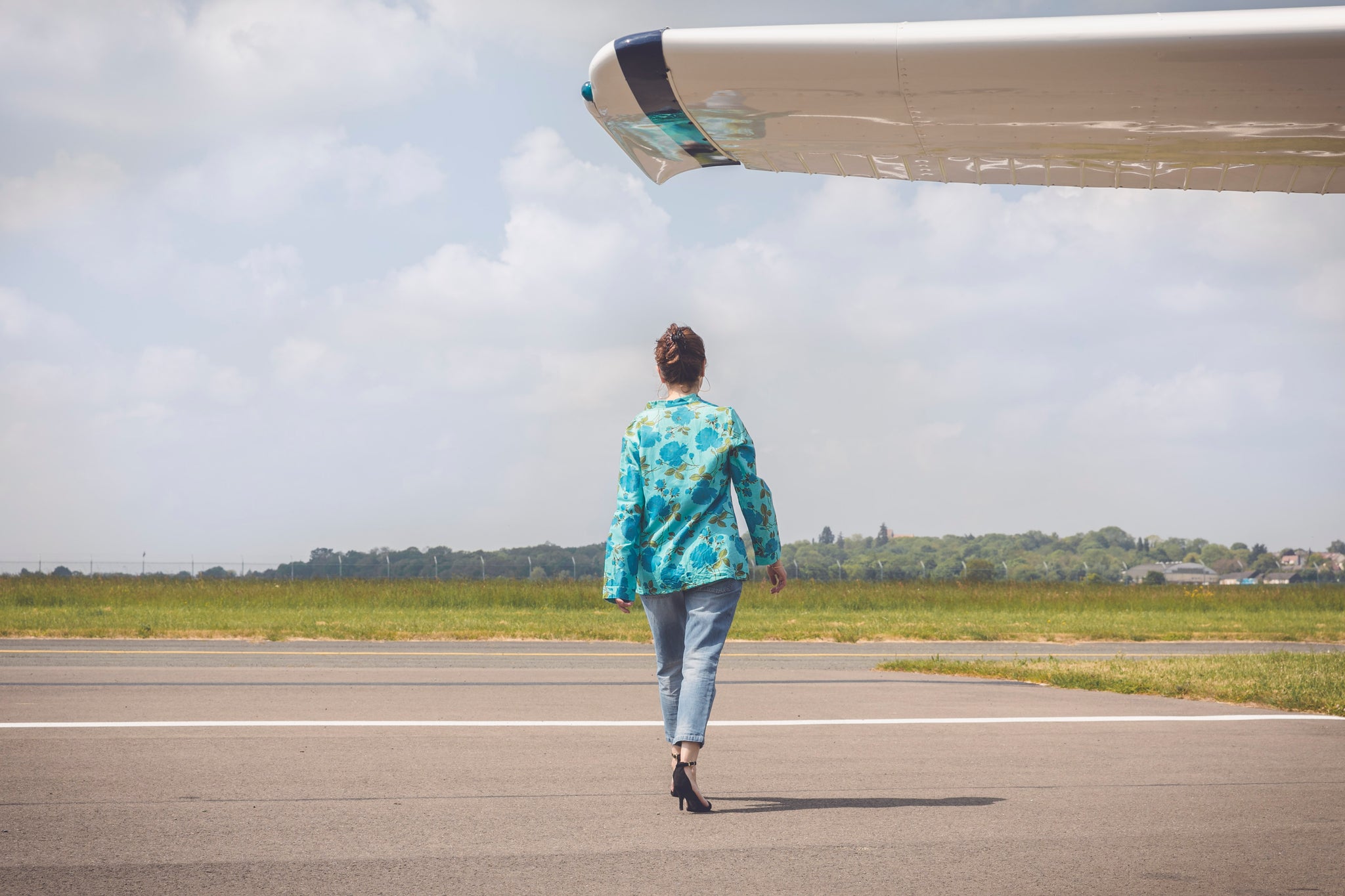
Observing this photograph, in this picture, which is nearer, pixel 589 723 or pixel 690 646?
pixel 690 646

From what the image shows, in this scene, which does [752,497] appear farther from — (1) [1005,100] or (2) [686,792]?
(1) [1005,100]

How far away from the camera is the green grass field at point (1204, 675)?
710 centimetres

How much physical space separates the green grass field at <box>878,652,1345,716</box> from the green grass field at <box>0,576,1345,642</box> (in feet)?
17.8

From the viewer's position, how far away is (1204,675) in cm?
811

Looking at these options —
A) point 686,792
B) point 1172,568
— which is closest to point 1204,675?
point 686,792

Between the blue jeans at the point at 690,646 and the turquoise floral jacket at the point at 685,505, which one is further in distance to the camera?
the turquoise floral jacket at the point at 685,505

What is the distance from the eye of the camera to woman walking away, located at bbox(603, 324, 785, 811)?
13.9 feet

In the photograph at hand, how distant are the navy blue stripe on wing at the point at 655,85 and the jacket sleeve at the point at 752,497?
2.60 metres

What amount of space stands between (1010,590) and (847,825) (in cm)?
2715

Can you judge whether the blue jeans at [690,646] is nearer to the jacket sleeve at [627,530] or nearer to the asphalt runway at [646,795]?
the jacket sleeve at [627,530]

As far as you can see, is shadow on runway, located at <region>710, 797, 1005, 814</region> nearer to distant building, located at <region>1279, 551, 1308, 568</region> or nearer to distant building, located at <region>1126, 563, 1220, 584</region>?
distant building, located at <region>1126, 563, 1220, 584</region>

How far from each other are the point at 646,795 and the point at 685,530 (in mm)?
1070

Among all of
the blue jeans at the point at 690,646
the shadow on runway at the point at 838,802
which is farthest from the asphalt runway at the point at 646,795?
the blue jeans at the point at 690,646

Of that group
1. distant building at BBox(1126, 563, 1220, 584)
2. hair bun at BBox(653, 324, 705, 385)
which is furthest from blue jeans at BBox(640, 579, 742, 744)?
distant building at BBox(1126, 563, 1220, 584)
